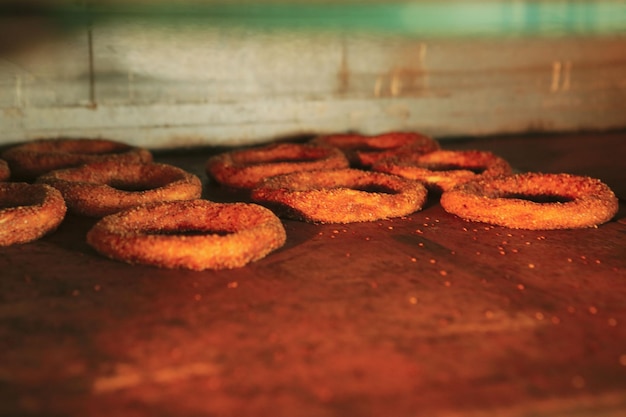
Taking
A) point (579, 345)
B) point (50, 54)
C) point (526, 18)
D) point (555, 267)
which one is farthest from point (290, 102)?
point (579, 345)

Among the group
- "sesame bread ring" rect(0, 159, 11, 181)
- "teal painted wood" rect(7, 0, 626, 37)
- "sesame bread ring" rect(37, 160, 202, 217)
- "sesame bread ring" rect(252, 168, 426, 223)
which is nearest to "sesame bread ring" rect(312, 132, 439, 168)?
"teal painted wood" rect(7, 0, 626, 37)

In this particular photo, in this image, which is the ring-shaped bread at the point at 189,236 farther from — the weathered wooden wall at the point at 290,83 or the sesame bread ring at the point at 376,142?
the weathered wooden wall at the point at 290,83

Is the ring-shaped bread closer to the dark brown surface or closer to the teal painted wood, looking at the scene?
the dark brown surface

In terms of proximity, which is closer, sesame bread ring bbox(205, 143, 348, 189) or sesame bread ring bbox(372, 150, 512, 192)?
sesame bread ring bbox(372, 150, 512, 192)

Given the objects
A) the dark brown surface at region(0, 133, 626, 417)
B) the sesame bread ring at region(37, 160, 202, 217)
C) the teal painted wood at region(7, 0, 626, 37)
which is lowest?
the dark brown surface at region(0, 133, 626, 417)

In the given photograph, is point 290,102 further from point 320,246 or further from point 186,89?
point 320,246

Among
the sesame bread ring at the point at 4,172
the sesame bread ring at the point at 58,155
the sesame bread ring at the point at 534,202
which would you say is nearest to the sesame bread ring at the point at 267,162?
the sesame bread ring at the point at 58,155

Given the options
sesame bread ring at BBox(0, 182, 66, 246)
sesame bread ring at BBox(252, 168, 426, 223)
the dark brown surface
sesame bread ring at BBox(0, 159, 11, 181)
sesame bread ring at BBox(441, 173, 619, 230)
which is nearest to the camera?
the dark brown surface
